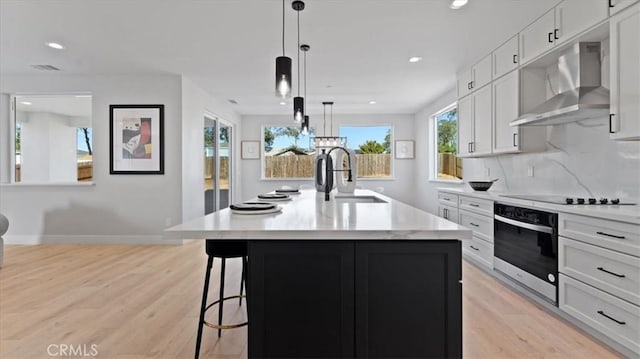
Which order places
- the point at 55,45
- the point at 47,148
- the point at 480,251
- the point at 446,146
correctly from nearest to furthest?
the point at 480,251 → the point at 55,45 → the point at 47,148 → the point at 446,146

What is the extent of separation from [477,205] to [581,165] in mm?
1004

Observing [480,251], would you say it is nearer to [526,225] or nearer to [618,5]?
[526,225]

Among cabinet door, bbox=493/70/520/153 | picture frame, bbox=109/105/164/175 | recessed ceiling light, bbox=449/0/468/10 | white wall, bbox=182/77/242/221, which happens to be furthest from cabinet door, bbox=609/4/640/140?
picture frame, bbox=109/105/164/175

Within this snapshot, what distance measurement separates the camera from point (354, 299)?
1337 millimetres

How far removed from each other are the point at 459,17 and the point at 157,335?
11.8 ft

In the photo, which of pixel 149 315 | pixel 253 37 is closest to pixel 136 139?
pixel 253 37

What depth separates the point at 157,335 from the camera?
2.17 m

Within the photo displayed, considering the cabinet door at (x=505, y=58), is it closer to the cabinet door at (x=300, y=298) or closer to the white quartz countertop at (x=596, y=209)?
the white quartz countertop at (x=596, y=209)

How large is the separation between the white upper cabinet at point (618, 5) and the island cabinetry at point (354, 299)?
2.13 m

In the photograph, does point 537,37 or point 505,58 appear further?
point 505,58

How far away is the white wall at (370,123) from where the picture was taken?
7957 millimetres

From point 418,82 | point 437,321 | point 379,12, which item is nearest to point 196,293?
point 437,321

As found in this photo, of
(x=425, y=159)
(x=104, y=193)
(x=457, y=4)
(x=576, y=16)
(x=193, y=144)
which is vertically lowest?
(x=104, y=193)

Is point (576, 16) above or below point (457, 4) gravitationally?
below
